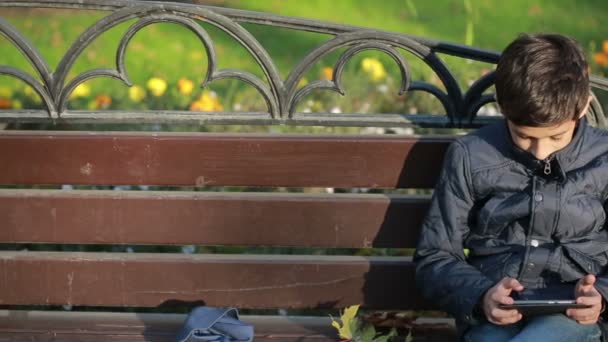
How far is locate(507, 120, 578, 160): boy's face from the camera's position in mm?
2879

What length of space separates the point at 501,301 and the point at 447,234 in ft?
1.00

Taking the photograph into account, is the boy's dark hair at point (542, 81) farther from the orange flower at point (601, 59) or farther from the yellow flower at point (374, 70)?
the orange flower at point (601, 59)

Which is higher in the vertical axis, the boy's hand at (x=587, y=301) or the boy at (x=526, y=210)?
the boy at (x=526, y=210)

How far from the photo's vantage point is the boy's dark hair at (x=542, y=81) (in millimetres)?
2793

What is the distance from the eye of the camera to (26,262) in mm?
3371

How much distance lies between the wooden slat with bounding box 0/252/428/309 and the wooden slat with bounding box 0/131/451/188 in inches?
9.1

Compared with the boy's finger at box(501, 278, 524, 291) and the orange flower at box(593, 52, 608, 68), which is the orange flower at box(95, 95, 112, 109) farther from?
the boy's finger at box(501, 278, 524, 291)

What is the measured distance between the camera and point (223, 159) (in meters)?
3.28

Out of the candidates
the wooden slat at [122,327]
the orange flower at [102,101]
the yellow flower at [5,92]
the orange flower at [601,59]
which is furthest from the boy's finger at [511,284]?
the yellow flower at [5,92]

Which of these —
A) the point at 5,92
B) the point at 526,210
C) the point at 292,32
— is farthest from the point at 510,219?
the point at 292,32

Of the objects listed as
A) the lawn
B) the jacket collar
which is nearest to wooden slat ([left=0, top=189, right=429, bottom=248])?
the jacket collar

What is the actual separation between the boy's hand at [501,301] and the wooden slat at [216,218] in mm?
466

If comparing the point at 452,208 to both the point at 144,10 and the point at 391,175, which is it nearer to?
the point at 391,175

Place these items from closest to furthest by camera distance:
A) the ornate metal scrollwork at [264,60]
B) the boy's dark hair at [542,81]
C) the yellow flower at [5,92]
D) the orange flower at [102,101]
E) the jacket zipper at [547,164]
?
the boy's dark hair at [542,81], the jacket zipper at [547,164], the ornate metal scrollwork at [264,60], the orange flower at [102,101], the yellow flower at [5,92]
